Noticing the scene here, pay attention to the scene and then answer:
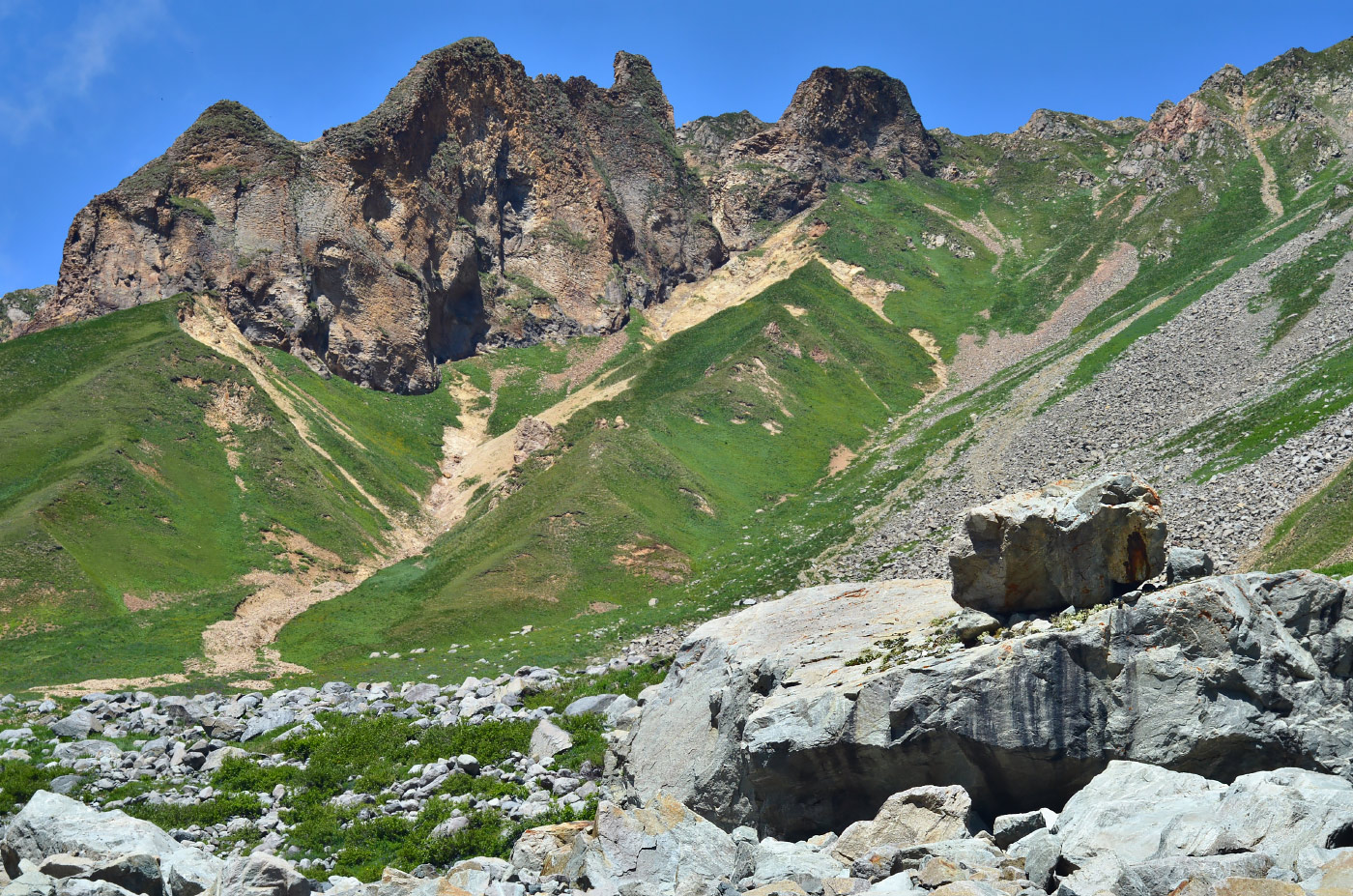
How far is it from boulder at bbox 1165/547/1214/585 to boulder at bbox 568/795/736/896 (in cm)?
950

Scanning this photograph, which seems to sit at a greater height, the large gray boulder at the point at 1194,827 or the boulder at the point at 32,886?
the boulder at the point at 32,886

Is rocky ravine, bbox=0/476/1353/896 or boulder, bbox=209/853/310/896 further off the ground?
boulder, bbox=209/853/310/896

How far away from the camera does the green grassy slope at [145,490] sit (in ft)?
174

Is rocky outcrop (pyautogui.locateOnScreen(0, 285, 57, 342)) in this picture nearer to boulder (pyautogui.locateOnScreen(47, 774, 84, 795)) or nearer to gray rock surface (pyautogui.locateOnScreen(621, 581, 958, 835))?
boulder (pyautogui.locateOnScreen(47, 774, 84, 795))

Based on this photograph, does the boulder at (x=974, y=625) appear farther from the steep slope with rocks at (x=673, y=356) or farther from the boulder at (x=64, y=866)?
the steep slope with rocks at (x=673, y=356)

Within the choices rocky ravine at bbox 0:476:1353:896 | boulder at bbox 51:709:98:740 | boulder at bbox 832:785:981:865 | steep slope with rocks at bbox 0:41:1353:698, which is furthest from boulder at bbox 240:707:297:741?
boulder at bbox 832:785:981:865

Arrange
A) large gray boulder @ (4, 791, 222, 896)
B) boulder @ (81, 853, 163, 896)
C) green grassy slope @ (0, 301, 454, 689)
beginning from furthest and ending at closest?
1. green grassy slope @ (0, 301, 454, 689)
2. large gray boulder @ (4, 791, 222, 896)
3. boulder @ (81, 853, 163, 896)

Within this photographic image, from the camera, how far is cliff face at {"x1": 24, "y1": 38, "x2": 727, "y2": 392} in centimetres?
10881

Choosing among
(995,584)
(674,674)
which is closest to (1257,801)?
(995,584)

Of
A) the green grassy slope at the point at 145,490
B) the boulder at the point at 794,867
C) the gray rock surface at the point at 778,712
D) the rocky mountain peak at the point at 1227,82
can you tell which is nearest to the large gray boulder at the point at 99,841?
the boulder at the point at 794,867

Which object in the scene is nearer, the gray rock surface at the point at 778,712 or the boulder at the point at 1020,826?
the boulder at the point at 1020,826

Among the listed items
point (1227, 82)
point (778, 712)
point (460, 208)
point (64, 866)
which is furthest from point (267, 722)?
point (1227, 82)

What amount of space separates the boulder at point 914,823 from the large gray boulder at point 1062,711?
1.34 meters

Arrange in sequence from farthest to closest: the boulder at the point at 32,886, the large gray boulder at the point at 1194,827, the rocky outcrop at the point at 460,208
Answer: the rocky outcrop at the point at 460,208
the boulder at the point at 32,886
the large gray boulder at the point at 1194,827
